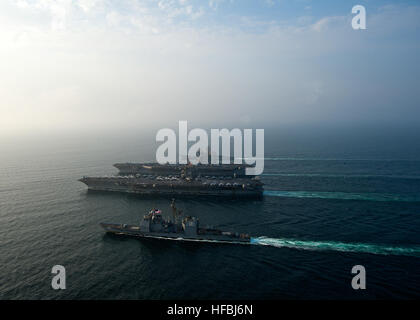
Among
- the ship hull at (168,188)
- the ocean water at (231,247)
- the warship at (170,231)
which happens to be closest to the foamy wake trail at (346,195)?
the ocean water at (231,247)

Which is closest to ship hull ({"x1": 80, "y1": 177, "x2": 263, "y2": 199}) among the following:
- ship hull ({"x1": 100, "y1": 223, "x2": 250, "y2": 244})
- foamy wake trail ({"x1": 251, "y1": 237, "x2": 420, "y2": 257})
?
ship hull ({"x1": 100, "y1": 223, "x2": 250, "y2": 244})

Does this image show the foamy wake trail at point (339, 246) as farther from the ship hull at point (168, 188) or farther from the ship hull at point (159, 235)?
the ship hull at point (168, 188)

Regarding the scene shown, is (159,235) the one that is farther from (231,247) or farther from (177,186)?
(177,186)

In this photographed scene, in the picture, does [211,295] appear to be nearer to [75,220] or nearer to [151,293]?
[151,293]

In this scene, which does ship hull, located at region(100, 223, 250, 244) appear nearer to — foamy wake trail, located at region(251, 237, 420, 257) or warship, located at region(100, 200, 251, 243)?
warship, located at region(100, 200, 251, 243)

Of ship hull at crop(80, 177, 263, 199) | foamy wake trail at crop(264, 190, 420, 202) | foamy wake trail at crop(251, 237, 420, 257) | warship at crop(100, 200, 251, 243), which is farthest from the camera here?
ship hull at crop(80, 177, 263, 199)

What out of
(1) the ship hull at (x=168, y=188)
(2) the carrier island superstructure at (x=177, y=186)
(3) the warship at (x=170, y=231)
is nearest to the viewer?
(3) the warship at (x=170, y=231)

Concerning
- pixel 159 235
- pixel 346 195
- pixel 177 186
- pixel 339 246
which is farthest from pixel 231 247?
pixel 346 195
